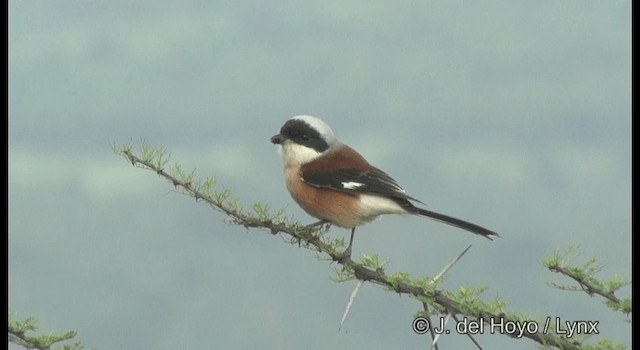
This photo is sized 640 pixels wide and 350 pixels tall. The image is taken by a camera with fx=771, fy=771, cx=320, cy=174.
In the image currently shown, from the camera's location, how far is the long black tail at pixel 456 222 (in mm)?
6246

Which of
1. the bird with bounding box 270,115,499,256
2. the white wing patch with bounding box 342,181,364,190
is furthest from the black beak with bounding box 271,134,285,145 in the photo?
the white wing patch with bounding box 342,181,364,190

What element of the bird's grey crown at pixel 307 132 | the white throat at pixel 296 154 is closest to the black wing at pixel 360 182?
the white throat at pixel 296 154

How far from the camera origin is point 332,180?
772cm

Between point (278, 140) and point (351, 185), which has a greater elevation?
point (278, 140)

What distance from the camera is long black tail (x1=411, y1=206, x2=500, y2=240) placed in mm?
6246

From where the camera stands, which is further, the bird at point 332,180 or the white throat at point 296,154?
the white throat at point 296,154

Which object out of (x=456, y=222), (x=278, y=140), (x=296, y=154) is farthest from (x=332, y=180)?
(x=456, y=222)

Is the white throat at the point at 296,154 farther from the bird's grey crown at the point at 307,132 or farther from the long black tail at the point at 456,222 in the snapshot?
the long black tail at the point at 456,222

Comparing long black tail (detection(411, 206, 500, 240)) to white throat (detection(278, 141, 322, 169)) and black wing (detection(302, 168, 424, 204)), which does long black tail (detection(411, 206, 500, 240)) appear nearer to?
black wing (detection(302, 168, 424, 204))

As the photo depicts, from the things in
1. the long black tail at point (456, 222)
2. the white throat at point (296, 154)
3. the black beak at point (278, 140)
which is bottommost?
the long black tail at point (456, 222)

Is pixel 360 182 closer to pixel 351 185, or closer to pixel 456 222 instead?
pixel 351 185

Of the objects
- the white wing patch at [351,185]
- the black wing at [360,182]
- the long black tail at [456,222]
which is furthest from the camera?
the white wing patch at [351,185]

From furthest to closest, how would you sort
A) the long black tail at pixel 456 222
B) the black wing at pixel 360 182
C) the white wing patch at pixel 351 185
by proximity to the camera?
the white wing patch at pixel 351 185 → the black wing at pixel 360 182 → the long black tail at pixel 456 222

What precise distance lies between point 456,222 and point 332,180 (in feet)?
5.12
